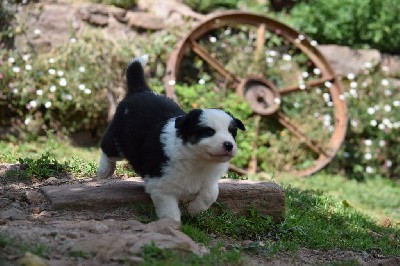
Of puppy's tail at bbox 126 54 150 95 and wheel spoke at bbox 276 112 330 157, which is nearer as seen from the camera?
puppy's tail at bbox 126 54 150 95

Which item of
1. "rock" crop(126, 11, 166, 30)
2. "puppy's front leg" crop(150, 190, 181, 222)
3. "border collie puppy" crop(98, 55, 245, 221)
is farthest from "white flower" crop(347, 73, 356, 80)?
"puppy's front leg" crop(150, 190, 181, 222)

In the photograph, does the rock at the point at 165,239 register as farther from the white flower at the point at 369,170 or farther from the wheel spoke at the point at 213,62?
the white flower at the point at 369,170

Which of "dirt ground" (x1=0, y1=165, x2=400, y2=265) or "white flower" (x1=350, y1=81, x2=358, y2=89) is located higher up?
"white flower" (x1=350, y1=81, x2=358, y2=89)

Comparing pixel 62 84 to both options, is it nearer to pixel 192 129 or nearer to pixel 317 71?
pixel 317 71

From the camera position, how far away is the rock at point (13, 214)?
4.99m

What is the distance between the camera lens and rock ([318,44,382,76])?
1089 centimetres

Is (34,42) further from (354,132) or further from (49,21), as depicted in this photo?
(354,132)

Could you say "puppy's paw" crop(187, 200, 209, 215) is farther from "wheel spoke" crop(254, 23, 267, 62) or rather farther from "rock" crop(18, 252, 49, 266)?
"wheel spoke" crop(254, 23, 267, 62)

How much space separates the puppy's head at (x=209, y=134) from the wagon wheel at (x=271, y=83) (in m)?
4.68

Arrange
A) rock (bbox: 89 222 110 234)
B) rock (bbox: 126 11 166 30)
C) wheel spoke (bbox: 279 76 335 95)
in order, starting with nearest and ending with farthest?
1. rock (bbox: 89 222 110 234)
2. rock (bbox: 126 11 166 30)
3. wheel spoke (bbox: 279 76 335 95)

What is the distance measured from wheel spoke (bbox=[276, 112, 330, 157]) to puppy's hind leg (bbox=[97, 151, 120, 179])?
4309 mm

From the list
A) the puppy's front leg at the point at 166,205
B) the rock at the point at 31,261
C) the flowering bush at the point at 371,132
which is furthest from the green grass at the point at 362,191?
the rock at the point at 31,261

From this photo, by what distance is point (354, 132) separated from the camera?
1055cm

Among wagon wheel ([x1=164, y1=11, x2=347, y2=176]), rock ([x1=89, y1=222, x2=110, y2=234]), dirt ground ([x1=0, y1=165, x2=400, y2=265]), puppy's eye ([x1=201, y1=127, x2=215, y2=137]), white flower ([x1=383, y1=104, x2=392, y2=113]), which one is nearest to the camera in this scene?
dirt ground ([x1=0, y1=165, x2=400, y2=265])
